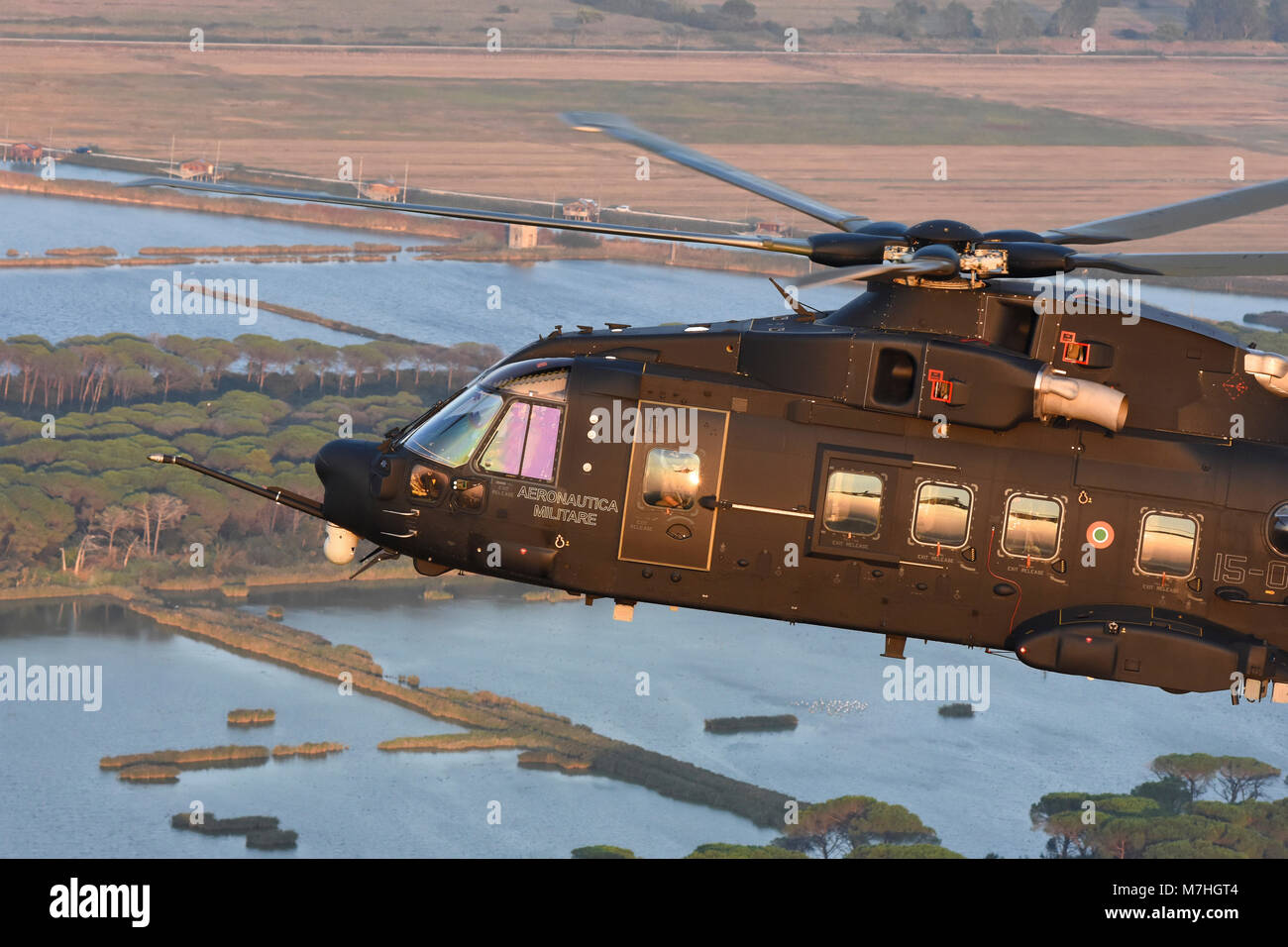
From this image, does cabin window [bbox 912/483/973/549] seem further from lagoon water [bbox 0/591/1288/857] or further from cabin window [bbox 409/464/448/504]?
lagoon water [bbox 0/591/1288/857]

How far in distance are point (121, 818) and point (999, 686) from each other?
72692mm

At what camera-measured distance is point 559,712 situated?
14262 centimetres

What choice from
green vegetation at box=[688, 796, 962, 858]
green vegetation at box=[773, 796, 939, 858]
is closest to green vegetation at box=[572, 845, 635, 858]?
green vegetation at box=[688, 796, 962, 858]

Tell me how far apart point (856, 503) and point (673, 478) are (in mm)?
2485

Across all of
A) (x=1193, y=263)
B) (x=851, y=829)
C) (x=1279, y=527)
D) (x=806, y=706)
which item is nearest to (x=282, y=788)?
(x=806, y=706)

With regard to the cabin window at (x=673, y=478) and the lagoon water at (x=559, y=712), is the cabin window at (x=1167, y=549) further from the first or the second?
the lagoon water at (x=559, y=712)

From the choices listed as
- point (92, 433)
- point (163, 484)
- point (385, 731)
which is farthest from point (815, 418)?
point (92, 433)

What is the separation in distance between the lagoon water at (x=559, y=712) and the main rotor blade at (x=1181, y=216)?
97.9 metres

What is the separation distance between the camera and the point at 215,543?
16800cm

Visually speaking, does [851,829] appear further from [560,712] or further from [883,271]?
[883,271]

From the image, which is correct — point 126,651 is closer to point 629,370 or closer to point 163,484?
point 163,484

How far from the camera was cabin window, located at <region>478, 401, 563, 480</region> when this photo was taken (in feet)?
80.2

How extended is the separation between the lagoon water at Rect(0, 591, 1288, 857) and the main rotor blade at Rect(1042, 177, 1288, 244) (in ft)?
321

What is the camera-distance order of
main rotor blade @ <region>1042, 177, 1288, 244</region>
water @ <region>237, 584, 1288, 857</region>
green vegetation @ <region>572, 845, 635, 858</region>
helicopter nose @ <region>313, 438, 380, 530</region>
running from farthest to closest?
water @ <region>237, 584, 1288, 857</region>
green vegetation @ <region>572, 845, 635, 858</region>
helicopter nose @ <region>313, 438, 380, 530</region>
main rotor blade @ <region>1042, 177, 1288, 244</region>
